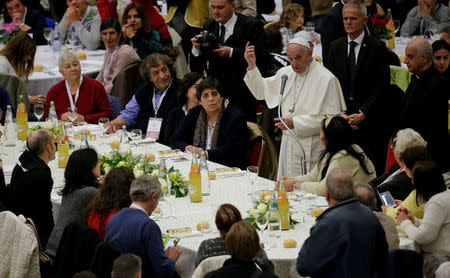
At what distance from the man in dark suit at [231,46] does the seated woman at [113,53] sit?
119 cm

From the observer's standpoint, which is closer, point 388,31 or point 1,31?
point 388,31

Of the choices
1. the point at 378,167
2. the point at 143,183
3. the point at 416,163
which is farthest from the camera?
the point at 378,167

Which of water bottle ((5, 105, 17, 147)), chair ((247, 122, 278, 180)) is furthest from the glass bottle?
water bottle ((5, 105, 17, 147))

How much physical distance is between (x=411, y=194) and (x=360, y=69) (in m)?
2.04

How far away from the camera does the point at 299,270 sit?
13.7ft

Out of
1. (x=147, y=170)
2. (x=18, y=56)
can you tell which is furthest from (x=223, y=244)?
(x=18, y=56)

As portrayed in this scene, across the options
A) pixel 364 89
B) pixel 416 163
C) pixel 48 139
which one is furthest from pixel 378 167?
pixel 48 139

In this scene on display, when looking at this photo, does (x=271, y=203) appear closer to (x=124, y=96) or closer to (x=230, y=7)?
(x=230, y=7)

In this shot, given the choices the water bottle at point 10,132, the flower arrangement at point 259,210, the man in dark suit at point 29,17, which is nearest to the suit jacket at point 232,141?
the flower arrangement at point 259,210

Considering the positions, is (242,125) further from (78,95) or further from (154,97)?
(78,95)

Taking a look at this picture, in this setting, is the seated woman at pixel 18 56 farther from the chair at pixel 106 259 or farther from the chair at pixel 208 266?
the chair at pixel 208 266

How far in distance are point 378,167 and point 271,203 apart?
2.80 m

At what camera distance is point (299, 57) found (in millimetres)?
6598

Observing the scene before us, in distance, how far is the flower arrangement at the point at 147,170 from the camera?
18.7 ft
